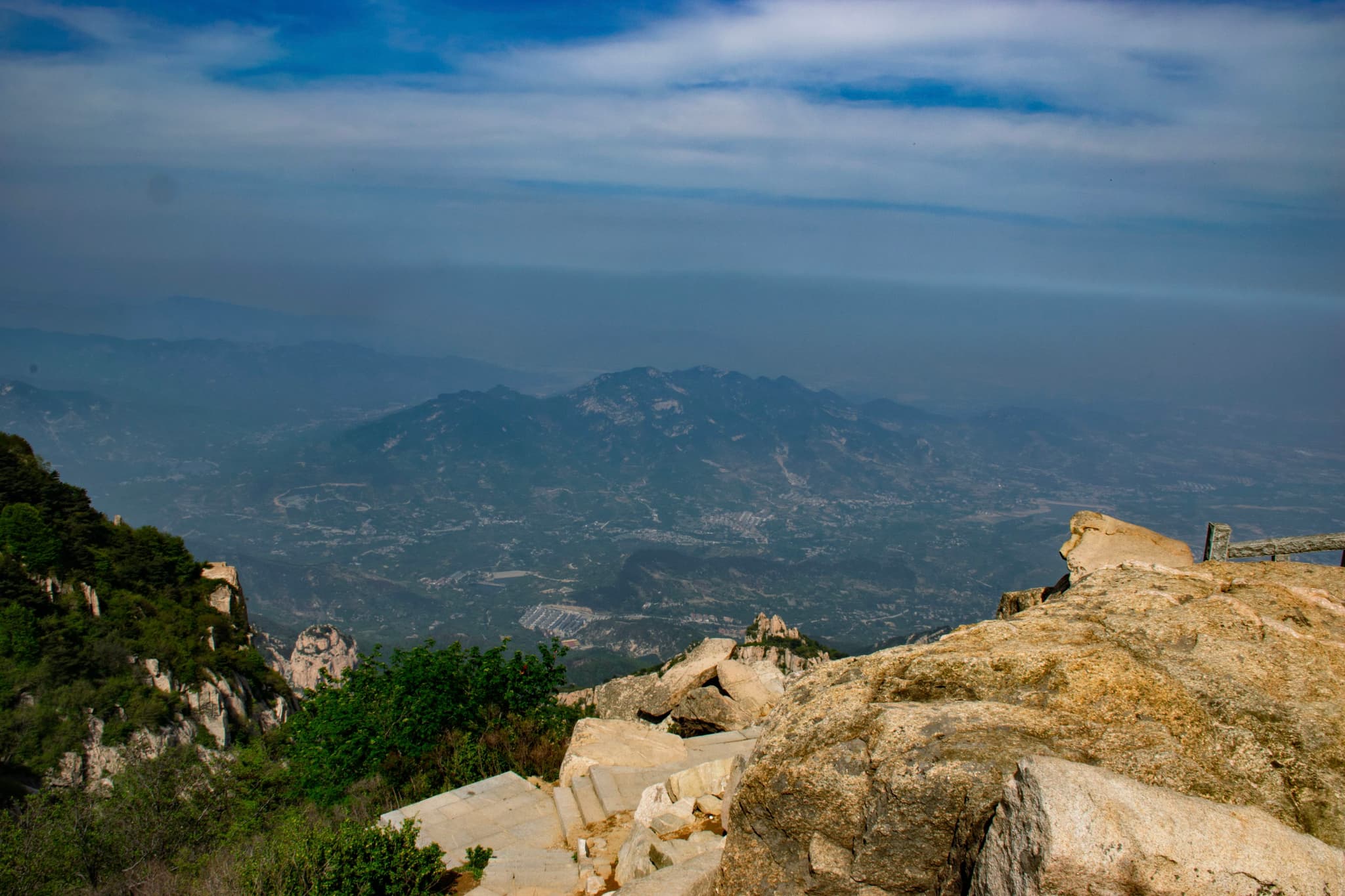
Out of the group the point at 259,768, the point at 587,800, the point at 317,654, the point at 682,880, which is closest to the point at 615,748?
the point at 587,800

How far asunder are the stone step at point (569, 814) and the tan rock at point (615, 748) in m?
0.54

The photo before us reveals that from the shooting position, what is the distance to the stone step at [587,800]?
41.3 ft

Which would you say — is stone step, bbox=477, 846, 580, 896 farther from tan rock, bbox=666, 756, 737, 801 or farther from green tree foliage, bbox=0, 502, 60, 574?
green tree foliage, bbox=0, 502, 60, 574

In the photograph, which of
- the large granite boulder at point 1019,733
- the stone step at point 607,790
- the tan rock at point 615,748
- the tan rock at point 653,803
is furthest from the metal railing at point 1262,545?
the stone step at point 607,790

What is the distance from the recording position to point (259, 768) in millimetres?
18500

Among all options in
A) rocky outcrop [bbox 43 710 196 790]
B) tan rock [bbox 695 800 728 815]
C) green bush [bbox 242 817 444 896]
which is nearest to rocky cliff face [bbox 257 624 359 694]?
rocky outcrop [bbox 43 710 196 790]

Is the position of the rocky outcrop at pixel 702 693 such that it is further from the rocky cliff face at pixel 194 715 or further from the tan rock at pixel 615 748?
the rocky cliff face at pixel 194 715

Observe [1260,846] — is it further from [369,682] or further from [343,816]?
[369,682]

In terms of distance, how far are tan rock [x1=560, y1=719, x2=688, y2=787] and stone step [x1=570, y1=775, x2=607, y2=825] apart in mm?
362

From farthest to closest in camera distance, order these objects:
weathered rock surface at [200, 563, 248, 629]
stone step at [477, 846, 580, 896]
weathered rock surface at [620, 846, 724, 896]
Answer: weathered rock surface at [200, 563, 248, 629] → stone step at [477, 846, 580, 896] → weathered rock surface at [620, 846, 724, 896]

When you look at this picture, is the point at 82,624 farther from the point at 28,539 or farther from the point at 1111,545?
the point at 1111,545

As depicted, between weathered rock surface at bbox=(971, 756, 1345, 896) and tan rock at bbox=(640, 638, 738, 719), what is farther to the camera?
tan rock at bbox=(640, 638, 738, 719)

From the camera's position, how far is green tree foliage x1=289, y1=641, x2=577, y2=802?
51.9 feet

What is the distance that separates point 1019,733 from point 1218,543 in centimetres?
830
